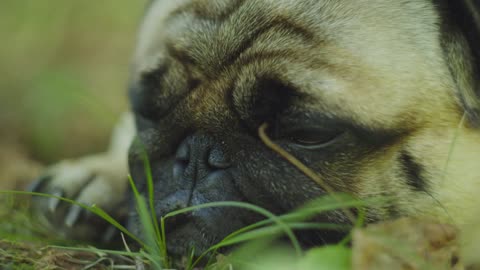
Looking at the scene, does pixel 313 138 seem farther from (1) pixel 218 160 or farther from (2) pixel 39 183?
(2) pixel 39 183

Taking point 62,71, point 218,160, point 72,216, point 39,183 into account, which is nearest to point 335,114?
point 218,160

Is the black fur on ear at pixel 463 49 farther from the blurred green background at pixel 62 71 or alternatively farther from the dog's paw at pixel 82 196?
the blurred green background at pixel 62 71

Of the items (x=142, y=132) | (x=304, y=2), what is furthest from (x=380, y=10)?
(x=142, y=132)

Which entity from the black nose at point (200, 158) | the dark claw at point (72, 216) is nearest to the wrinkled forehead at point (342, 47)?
the black nose at point (200, 158)

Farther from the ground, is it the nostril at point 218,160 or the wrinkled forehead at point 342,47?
the wrinkled forehead at point 342,47

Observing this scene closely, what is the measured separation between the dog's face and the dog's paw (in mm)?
424

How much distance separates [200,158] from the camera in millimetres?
1773

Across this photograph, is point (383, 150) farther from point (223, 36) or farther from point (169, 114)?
point (169, 114)

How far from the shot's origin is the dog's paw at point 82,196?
210 centimetres

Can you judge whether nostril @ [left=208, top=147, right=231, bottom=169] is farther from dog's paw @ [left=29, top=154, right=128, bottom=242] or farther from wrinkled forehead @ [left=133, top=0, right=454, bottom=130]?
dog's paw @ [left=29, top=154, right=128, bottom=242]

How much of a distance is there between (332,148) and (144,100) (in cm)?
69

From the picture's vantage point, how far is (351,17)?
1.67 m

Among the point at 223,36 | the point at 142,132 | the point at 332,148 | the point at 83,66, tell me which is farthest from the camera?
the point at 83,66

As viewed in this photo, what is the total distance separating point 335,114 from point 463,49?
0.39 metres
